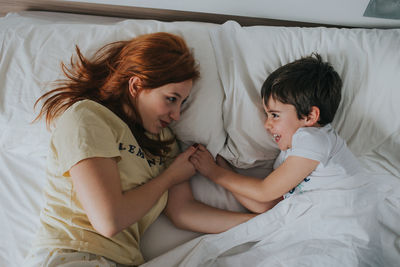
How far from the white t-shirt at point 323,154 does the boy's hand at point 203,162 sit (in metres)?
0.28

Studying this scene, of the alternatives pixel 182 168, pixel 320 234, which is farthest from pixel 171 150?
pixel 320 234

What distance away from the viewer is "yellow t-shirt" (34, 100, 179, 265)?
0.80 m

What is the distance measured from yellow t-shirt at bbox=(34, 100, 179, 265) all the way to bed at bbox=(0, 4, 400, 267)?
118 millimetres

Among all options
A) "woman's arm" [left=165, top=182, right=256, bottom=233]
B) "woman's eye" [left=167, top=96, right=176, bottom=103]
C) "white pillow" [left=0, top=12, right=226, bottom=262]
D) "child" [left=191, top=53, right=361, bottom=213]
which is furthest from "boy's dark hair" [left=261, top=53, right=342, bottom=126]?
"woman's arm" [left=165, top=182, right=256, bottom=233]

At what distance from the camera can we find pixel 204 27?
46.1 inches

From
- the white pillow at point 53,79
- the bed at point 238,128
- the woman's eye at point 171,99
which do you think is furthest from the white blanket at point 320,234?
the woman's eye at point 171,99

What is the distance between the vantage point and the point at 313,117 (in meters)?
1.00

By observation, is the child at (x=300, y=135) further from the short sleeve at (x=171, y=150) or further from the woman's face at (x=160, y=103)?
the woman's face at (x=160, y=103)

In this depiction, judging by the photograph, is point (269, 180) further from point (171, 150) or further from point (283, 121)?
point (171, 150)

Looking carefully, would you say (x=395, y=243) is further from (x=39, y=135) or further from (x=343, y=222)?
(x=39, y=135)

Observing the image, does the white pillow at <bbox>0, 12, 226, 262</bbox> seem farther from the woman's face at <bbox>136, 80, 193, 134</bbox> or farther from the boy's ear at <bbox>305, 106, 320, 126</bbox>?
the boy's ear at <bbox>305, 106, 320, 126</bbox>

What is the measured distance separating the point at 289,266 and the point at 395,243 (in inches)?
14.9

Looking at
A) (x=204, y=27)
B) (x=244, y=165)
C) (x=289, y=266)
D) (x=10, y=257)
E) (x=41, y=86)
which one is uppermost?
(x=204, y=27)

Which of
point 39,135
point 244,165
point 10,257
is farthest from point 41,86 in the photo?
point 244,165
